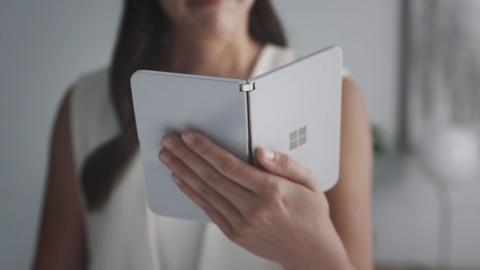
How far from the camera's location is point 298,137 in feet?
2.13

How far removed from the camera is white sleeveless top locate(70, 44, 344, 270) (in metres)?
0.88

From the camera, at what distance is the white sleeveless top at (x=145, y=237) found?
88 cm

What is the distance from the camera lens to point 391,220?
2014mm

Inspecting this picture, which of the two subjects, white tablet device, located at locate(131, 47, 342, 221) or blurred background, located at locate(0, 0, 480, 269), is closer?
white tablet device, located at locate(131, 47, 342, 221)

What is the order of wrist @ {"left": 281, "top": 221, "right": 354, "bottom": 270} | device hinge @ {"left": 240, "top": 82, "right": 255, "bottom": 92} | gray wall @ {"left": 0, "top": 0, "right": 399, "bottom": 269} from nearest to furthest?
device hinge @ {"left": 240, "top": 82, "right": 255, "bottom": 92} < wrist @ {"left": 281, "top": 221, "right": 354, "bottom": 270} < gray wall @ {"left": 0, "top": 0, "right": 399, "bottom": 269}

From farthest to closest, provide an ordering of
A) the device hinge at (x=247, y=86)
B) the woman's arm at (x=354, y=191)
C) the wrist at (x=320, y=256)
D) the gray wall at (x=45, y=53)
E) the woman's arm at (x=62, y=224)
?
1. the gray wall at (x=45, y=53)
2. the woman's arm at (x=62, y=224)
3. the woman's arm at (x=354, y=191)
4. the wrist at (x=320, y=256)
5. the device hinge at (x=247, y=86)

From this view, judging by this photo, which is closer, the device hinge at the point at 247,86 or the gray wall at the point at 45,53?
the device hinge at the point at 247,86

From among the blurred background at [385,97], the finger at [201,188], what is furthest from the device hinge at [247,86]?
the blurred background at [385,97]

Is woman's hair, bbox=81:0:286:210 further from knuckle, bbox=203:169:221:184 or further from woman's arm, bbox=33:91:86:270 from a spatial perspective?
knuckle, bbox=203:169:221:184

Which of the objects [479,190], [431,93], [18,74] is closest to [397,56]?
[431,93]

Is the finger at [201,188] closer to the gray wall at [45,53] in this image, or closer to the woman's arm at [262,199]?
the woman's arm at [262,199]

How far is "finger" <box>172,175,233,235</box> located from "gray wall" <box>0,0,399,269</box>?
1156 mm

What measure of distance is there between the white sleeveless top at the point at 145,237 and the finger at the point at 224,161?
0.92ft

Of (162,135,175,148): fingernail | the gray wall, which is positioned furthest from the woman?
the gray wall
